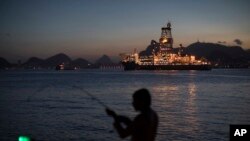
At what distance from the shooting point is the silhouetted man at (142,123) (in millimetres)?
4086

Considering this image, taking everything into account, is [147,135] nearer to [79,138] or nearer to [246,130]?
[246,130]

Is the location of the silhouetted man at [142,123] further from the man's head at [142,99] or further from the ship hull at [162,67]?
the ship hull at [162,67]

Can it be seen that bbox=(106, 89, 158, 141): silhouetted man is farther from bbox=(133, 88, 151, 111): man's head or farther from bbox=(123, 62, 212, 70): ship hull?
bbox=(123, 62, 212, 70): ship hull

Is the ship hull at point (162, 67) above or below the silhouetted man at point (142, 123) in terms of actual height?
below

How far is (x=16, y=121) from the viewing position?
2323 centimetres

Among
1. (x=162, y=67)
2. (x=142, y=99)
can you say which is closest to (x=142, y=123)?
(x=142, y=99)

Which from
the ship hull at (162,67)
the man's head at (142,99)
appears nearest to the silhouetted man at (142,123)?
the man's head at (142,99)

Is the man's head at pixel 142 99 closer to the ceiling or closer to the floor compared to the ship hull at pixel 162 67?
closer to the ceiling

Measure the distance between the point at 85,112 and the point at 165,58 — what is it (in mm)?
161305

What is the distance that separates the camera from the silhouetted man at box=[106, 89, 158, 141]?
4.09 metres

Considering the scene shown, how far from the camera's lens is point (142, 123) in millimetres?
4074

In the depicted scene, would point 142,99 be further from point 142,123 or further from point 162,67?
point 162,67

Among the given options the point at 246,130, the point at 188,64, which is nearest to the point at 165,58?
the point at 188,64

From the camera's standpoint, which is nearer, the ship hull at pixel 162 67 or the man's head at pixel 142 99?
the man's head at pixel 142 99
